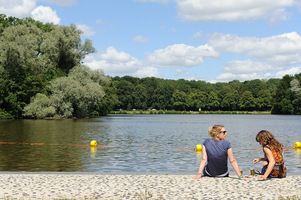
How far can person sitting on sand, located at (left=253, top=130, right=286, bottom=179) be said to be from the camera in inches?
432

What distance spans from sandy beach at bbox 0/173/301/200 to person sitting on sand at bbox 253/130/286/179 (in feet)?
1.00

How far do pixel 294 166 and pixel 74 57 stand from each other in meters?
59.3

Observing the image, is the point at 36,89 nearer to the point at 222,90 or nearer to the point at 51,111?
the point at 51,111

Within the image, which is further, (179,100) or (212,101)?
(179,100)

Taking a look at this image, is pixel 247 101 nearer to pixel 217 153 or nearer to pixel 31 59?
pixel 31 59

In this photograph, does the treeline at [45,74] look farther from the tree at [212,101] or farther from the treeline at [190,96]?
the tree at [212,101]

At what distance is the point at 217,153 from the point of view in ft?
36.6

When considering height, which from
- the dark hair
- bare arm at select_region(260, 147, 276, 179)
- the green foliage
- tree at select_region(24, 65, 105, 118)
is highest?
the green foliage

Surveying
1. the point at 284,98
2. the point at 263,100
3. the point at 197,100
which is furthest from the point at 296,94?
the point at 197,100

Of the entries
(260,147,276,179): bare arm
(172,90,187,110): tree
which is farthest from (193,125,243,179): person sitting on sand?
(172,90,187,110): tree

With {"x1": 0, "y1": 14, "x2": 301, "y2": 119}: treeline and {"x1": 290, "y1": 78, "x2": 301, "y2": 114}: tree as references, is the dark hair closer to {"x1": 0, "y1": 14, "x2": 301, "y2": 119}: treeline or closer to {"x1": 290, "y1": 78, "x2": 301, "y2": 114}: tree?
{"x1": 0, "y1": 14, "x2": 301, "y2": 119}: treeline

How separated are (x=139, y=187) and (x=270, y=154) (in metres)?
3.63

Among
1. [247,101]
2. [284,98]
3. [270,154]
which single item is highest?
[284,98]

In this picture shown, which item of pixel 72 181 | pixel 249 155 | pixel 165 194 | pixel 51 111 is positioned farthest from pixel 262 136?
pixel 51 111
